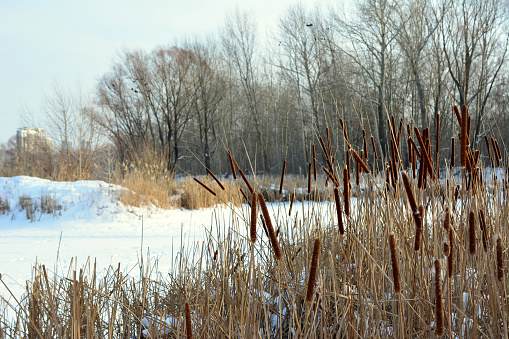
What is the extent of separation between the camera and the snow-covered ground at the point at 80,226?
158 inches

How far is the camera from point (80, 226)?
19.5 feet

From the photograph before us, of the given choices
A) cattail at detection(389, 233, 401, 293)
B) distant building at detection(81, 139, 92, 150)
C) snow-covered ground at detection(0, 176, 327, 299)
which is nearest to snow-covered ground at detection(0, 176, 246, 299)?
snow-covered ground at detection(0, 176, 327, 299)

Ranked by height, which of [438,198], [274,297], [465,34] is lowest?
[274,297]

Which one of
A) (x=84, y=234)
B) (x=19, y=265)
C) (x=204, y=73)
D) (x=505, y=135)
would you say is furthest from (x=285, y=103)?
(x=19, y=265)

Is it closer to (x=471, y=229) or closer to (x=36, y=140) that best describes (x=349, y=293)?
(x=471, y=229)

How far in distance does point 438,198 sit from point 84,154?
13864 mm

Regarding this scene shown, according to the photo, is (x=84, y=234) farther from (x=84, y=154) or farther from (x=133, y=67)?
(x=133, y=67)

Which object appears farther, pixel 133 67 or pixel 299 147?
pixel 299 147

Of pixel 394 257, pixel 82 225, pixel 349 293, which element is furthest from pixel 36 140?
pixel 394 257

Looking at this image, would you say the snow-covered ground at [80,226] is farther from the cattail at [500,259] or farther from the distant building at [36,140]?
the distant building at [36,140]

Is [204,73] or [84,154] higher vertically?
[204,73]

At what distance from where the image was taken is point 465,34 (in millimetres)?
11078

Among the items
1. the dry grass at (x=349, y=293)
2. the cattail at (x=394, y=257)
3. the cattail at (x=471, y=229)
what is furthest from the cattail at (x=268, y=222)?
the cattail at (x=471, y=229)

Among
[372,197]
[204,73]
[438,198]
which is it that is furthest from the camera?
[204,73]
